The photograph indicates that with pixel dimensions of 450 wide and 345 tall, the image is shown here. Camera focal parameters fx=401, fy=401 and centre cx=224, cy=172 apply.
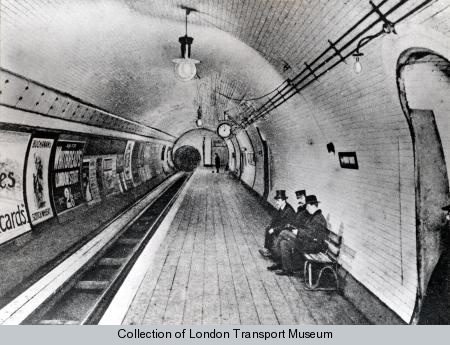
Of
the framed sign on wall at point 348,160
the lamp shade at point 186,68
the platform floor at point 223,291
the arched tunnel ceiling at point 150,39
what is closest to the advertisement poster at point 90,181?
the arched tunnel ceiling at point 150,39

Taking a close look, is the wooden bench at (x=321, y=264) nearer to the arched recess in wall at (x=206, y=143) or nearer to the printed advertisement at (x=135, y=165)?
the printed advertisement at (x=135, y=165)

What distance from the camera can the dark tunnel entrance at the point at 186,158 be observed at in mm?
36562

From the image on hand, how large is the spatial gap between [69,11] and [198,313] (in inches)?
172

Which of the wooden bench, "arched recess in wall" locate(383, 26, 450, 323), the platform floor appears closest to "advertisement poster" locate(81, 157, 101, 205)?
the platform floor

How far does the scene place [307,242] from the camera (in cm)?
658

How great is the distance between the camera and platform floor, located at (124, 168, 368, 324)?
5105 mm

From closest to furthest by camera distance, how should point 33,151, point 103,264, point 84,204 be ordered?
point 33,151 < point 103,264 < point 84,204

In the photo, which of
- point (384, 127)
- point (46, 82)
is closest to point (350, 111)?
point (384, 127)

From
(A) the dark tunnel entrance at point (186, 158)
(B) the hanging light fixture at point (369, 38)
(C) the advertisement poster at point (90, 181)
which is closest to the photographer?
(B) the hanging light fixture at point (369, 38)

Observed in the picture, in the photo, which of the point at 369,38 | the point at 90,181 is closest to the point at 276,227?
the point at 369,38

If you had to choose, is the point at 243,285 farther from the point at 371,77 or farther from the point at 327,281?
the point at 371,77

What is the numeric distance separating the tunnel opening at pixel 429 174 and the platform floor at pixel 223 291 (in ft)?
4.14

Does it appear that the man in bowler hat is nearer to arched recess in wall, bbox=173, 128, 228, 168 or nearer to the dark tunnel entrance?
arched recess in wall, bbox=173, 128, 228, 168

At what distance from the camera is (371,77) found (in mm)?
4539
